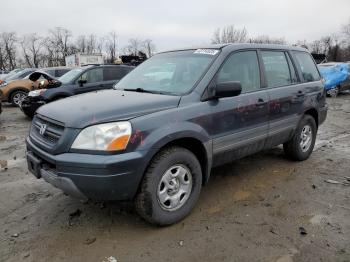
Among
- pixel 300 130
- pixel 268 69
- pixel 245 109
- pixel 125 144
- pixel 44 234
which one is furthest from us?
pixel 300 130

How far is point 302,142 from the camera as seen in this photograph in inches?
212

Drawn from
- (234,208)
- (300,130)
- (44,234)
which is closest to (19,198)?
(44,234)

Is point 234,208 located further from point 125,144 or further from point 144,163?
point 125,144

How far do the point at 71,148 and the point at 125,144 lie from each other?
483 mm

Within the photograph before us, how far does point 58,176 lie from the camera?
119 inches

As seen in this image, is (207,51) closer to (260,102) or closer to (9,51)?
(260,102)

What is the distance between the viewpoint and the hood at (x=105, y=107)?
301 centimetres

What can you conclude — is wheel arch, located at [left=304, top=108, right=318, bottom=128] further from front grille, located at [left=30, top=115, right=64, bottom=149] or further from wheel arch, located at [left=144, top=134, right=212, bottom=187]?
front grille, located at [left=30, top=115, right=64, bottom=149]

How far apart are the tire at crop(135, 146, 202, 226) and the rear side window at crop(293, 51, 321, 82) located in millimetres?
2785

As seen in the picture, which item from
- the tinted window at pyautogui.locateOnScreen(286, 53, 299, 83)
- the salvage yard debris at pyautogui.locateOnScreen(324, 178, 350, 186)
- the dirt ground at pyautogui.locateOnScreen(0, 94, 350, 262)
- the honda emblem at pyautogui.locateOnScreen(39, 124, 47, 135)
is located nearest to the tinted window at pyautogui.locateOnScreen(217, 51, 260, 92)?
the tinted window at pyautogui.locateOnScreen(286, 53, 299, 83)

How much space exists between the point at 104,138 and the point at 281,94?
2724mm

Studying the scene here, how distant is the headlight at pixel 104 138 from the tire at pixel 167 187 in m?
0.40

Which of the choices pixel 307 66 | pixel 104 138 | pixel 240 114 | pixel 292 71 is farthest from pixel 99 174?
pixel 307 66

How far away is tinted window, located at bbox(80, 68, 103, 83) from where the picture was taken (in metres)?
9.91
